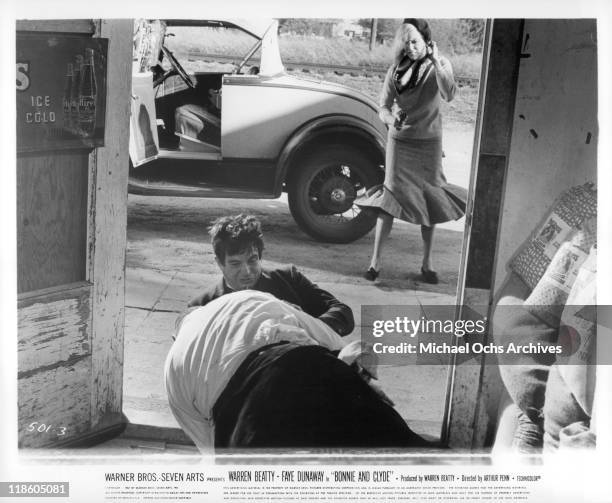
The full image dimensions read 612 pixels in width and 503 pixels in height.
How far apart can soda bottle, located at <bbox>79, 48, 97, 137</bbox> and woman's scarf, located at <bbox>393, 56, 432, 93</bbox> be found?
4.24 ft

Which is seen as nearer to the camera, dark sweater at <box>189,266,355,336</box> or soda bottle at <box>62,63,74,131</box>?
soda bottle at <box>62,63,74,131</box>

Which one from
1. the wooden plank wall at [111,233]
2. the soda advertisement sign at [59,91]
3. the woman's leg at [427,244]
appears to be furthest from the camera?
the woman's leg at [427,244]

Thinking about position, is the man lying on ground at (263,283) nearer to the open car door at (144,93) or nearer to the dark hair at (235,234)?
the dark hair at (235,234)

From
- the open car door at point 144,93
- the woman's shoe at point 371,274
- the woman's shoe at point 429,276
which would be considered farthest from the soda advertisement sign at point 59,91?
the woman's shoe at point 429,276

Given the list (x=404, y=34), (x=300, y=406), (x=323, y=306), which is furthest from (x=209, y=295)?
(x=404, y=34)

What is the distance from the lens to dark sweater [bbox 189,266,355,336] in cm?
357

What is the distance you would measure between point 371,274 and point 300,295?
33 cm

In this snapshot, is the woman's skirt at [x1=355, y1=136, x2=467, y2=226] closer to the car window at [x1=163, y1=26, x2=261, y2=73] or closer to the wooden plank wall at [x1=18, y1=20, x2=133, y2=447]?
the car window at [x1=163, y1=26, x2=261, y2=73]

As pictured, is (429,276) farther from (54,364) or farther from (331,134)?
(54,364)

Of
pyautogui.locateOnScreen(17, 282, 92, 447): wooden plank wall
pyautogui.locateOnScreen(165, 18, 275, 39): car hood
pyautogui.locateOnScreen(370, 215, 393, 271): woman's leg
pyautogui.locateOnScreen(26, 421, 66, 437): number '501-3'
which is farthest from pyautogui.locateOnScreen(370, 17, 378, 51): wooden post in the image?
pyautogui.locateOnScreen(26, 421, 66, 437): number '501-3'

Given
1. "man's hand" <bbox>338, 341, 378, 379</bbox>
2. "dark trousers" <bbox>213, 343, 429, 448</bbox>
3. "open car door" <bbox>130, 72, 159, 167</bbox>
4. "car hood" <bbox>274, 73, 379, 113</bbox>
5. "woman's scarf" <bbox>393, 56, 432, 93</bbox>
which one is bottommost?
"dark trousers" <bbox>213, 343, 429, 448</bbox>

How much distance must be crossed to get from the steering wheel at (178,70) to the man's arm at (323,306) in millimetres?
937

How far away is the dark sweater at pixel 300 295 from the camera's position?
3.57 meters

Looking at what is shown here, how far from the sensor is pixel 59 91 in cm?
337
